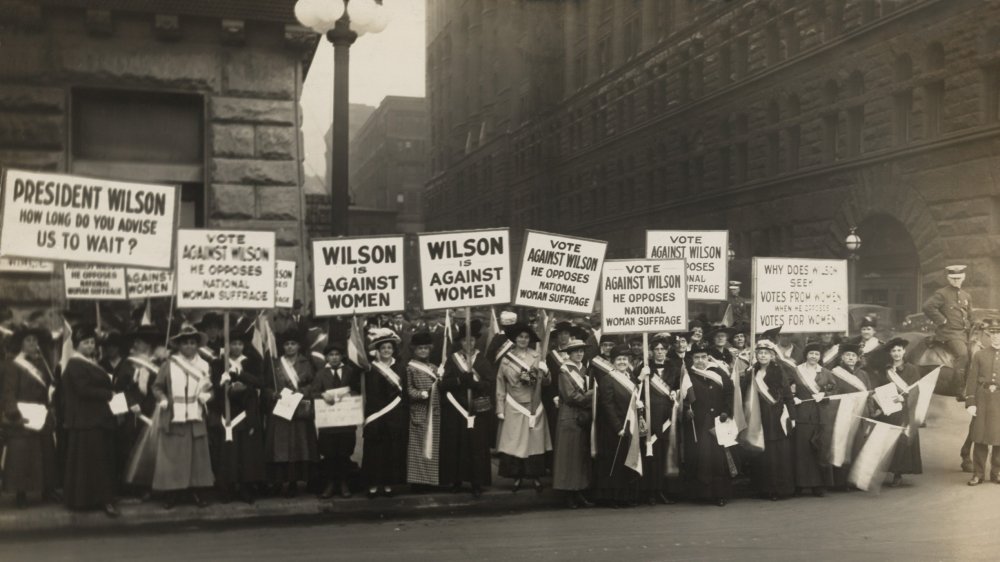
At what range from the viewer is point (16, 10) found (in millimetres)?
12570

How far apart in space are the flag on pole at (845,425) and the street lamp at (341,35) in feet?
20.3

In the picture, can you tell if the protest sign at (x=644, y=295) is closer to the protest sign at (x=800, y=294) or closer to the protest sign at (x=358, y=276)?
the protest sign at (x=800, y=294)

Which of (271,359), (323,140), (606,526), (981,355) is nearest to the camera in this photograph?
(606,526)

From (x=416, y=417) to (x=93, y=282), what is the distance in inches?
166

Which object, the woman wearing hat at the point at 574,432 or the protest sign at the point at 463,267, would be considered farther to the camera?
the protest sign at the point at 463,267

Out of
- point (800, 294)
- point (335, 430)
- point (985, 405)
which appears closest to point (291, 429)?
point (335, 430)

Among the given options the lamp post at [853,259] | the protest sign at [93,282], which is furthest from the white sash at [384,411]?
the lamp post at [853,259]

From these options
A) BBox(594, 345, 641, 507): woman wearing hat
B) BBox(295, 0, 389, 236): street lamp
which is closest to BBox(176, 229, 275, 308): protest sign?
BBox(295, 0, 389, 236): street lamp

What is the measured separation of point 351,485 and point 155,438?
7.37ft

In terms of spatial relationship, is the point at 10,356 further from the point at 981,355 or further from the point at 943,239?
the point at 943,239

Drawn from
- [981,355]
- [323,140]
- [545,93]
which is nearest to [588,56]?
[545,93]

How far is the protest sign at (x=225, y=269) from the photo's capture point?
10531mm

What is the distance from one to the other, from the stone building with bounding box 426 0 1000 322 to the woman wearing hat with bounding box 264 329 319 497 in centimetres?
600

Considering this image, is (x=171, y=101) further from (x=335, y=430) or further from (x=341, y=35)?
(x=335, y=430)
